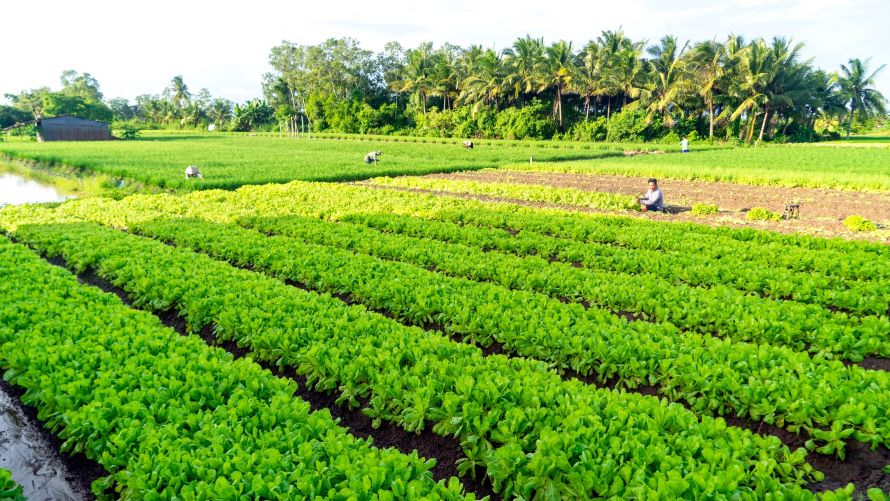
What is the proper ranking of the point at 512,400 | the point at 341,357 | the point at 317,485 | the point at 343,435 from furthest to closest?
1. the point at 341,357
2. the point at 512,400
3. the point at 343,435
4. the point at 317,485

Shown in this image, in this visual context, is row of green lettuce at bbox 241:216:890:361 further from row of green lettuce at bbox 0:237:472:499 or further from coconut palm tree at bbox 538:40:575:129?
coconut palm tree at bbox 538:40:575:129

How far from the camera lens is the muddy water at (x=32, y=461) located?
17.3ft

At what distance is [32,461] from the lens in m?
5.75

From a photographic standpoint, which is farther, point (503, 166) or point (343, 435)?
point (503, 166)

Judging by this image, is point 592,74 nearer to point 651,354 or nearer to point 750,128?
point 750,128

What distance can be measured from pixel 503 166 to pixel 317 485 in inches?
1311

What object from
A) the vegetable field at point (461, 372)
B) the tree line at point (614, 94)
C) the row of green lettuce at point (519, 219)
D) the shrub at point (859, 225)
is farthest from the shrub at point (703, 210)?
the tree line at point (614, 94)

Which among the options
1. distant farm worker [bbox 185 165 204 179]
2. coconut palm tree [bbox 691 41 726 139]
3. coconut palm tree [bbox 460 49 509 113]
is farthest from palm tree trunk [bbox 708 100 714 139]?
distant farm worker [bbox 185 165 204 179]

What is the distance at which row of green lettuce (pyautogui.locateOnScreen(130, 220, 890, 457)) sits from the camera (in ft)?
17.9

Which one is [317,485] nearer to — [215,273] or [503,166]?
[215,273]

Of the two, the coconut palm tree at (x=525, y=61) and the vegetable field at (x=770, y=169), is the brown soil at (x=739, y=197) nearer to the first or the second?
the vegetable field at (x=770, y=169)

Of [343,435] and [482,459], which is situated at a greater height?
[343,435]

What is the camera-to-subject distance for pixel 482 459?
5020mm

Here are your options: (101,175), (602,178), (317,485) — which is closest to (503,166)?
(602,178)
